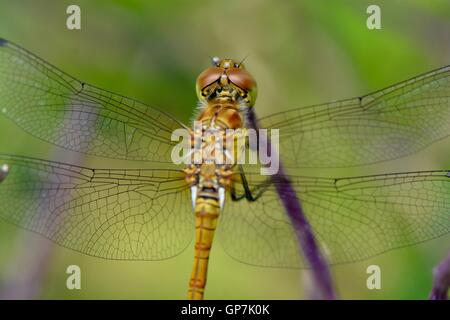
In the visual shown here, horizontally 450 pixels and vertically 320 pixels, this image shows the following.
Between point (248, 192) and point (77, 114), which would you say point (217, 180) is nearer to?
point (248, 192)

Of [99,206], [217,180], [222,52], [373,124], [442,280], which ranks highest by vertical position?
[222,52]

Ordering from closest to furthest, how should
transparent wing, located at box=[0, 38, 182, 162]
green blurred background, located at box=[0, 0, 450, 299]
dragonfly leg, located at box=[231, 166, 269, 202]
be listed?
dragonfly leg, located at box=[231, 166, 269, 202]
transparent wing, located at box=[0, 38, 182, 162]
green blurred background, located at box=[0, 0, 450, 299]

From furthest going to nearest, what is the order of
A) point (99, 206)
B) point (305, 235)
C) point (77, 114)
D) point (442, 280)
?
1. point (77, 114)
2. point (99, 206)
3. point (305, 235)
4. point (442, 280)

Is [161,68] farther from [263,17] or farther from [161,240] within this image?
[161,240]

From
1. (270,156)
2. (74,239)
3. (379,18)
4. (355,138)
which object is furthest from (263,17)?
(74,239)

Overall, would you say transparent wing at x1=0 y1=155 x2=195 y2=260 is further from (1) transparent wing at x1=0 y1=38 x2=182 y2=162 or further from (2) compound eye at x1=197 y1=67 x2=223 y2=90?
(2) compound eye at x1=197 y1=67 x2=223 y2=90

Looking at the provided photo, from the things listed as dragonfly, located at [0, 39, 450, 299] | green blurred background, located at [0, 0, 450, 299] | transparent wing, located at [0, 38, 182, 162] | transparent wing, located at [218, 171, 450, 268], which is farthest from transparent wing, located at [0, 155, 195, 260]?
green blurred background, located at [0, 0, 450, 299]

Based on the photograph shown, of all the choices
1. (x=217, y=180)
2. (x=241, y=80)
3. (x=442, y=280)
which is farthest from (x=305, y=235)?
(x=241, y=80)

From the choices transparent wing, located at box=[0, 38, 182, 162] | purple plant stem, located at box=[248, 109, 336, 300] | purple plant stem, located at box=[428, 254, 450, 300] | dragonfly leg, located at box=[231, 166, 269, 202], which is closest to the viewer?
purple plant stem, located at box=[428, 254, 450, 300]
